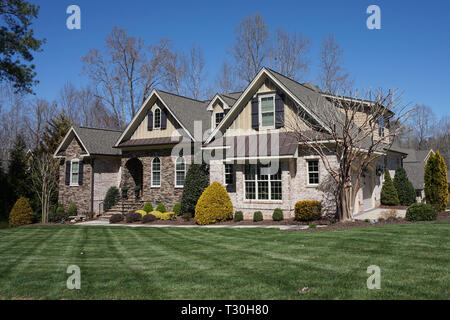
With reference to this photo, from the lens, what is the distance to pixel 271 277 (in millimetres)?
6832

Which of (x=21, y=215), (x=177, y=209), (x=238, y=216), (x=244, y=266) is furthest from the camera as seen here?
(x=21, y=215)

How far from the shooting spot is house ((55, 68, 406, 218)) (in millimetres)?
17922

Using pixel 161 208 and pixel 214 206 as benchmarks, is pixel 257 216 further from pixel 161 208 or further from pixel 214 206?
pixel 161 208

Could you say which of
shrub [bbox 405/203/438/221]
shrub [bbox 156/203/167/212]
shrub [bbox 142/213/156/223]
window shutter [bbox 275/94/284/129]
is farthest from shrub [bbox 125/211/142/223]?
shrub [bbox 405/203/438/221]

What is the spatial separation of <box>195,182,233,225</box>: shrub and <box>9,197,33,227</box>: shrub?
43.8 feet

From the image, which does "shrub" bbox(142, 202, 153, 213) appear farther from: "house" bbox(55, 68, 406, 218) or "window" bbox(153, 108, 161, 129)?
"window" bbox(153, 108, 161, 129)

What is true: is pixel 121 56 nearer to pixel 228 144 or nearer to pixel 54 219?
pixel 54 219

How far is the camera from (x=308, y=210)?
53.9 ft

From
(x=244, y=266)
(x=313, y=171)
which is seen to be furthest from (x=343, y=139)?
(x=244, y=266)

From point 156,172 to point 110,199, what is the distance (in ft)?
15.1

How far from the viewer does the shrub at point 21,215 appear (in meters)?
23.9

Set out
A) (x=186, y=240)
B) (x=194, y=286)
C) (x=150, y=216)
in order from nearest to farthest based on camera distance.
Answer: (x=194, y=286), (x=186, y=240), (x=150, y=216)
